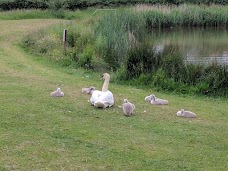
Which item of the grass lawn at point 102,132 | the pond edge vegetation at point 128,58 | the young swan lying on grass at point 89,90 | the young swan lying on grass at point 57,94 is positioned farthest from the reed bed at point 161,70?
the young swan lying on grass at point 57,94

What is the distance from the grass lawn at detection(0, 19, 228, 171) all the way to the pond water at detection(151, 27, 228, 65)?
11299 mm

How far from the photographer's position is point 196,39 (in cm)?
2767

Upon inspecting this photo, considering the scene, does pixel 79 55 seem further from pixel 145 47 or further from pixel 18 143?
pixel 18 143

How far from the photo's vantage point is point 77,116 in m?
8.21

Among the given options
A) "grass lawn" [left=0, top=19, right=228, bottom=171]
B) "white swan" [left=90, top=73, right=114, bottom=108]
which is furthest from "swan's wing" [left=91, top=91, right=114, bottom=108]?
"grass lawn" [left=0, top=19, right=228, bottom=171]

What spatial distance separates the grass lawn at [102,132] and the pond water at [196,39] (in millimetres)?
11299

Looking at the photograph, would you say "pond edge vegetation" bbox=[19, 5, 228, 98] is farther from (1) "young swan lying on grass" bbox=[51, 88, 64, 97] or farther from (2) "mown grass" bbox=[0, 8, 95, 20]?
(2) "mown grass" bbox=[0, 8, 95, 20]

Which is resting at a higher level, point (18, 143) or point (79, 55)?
point (18, 143)

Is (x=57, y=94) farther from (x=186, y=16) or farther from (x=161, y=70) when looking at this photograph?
(x=186, y=16)

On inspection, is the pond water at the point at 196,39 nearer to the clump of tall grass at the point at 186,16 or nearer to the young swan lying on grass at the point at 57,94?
the clump of tall grass at the point at 186,16

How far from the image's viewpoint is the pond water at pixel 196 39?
2226cm

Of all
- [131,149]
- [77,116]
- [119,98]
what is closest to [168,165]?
[131,149]

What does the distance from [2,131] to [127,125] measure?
2220 millimetres

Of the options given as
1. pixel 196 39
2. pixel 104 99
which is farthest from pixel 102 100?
pixel 196 39
